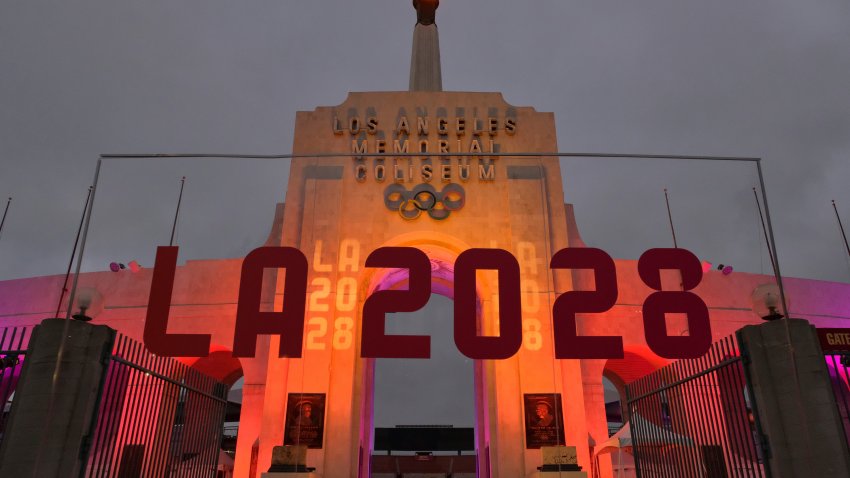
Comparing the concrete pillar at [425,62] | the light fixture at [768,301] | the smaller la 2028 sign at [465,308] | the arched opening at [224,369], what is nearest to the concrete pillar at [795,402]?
the light fixture at [768,301]

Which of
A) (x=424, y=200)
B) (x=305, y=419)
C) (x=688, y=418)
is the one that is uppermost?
(x=424, y=200)

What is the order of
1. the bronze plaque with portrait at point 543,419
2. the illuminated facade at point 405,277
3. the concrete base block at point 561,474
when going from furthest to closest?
the illuminated facade at point 405,277 → the bronze plaque with portrait at point 543,419 → the concrete base block at point 561,474

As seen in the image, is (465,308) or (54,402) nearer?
(54,402)

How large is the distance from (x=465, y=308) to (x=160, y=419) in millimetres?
8073

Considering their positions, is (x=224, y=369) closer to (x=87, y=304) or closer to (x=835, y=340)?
(x=87, y=304)

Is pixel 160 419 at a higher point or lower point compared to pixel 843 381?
lower

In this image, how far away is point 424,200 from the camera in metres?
24.6

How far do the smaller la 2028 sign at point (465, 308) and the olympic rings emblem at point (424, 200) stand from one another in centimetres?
735

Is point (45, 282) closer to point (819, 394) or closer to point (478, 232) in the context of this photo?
point (478, 232)

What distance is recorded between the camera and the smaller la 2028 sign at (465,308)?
1611 cm

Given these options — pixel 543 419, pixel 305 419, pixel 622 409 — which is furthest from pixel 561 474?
pixel 622 409

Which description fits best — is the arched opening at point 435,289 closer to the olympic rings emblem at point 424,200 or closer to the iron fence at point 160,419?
the olympic rings emblem at point 424,200

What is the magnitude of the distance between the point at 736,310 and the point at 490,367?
12.6 m

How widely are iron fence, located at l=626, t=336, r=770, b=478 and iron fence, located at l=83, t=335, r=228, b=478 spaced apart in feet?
34.3
